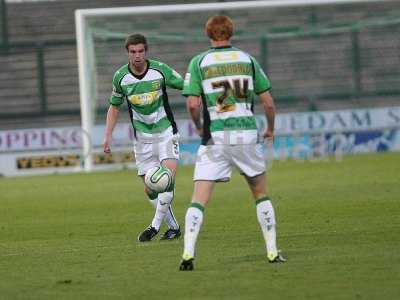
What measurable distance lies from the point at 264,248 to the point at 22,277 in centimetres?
254

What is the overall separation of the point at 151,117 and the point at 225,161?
11.0ft

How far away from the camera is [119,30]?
31.1m

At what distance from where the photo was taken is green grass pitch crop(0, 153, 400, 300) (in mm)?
9867

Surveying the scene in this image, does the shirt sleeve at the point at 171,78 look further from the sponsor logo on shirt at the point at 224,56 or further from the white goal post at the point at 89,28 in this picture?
the white goal post at the point at 89,28

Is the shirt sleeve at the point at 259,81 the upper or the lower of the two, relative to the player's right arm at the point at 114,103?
upper

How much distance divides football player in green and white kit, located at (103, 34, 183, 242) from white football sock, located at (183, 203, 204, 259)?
3.07 m

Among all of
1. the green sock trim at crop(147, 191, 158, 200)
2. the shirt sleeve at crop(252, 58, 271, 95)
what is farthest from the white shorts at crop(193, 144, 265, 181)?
the green sock trim at crop(147, 191, 158, 200)

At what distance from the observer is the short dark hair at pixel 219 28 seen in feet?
35.3

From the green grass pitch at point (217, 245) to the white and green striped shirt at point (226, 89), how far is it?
112 cm

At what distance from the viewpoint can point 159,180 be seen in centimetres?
1397

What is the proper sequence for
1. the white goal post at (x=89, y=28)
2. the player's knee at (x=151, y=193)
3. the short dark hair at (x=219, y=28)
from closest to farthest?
the short dark hair at (x=219, y=28), the player's knee at (x=151, y=193), the white goal post at (x=89, y=28)

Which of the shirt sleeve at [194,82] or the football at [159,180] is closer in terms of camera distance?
the shirt sleeve at [194,82]

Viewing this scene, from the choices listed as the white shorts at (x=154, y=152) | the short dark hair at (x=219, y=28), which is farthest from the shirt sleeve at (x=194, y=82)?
the white shorts at (x=154, y=152)

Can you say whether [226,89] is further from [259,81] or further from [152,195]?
[152,195]
